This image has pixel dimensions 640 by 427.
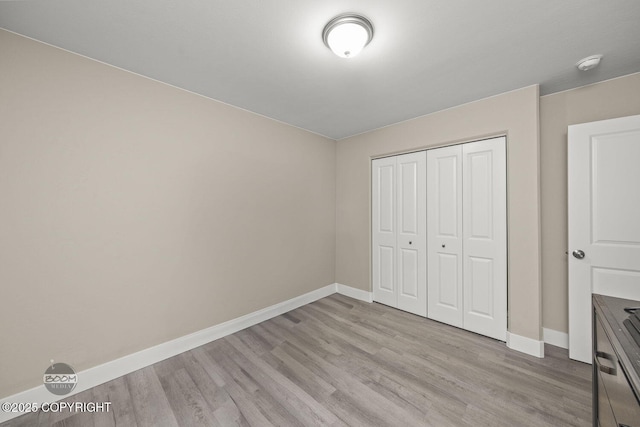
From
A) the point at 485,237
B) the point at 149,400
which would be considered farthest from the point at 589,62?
the point at 149,400

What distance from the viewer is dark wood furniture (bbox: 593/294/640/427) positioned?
2.67 ft

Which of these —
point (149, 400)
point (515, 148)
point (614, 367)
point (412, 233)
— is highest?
point (515, 148)

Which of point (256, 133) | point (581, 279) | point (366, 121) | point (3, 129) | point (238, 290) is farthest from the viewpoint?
point (366, 121)

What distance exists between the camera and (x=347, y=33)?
58.2 inches

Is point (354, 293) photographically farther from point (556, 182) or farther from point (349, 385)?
point (556, 182)

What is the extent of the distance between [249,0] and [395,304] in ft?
11.4

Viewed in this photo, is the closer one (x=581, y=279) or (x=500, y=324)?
(x=581, y=279)

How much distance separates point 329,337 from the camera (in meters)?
2.53

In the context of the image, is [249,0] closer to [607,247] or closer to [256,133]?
[256,133]

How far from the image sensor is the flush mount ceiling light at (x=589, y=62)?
5.85 feet

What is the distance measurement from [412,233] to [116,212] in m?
3.18

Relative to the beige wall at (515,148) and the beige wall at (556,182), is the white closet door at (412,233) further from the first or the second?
the beige wall at (556,182)

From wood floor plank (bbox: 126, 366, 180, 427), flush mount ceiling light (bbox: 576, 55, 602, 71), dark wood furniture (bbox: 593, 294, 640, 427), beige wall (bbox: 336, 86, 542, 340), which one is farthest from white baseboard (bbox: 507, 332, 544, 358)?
Result: wood floor plank (bbox: 126, 366, 180, 427)

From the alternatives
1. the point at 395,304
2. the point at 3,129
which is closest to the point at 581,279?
the point at 395,304
